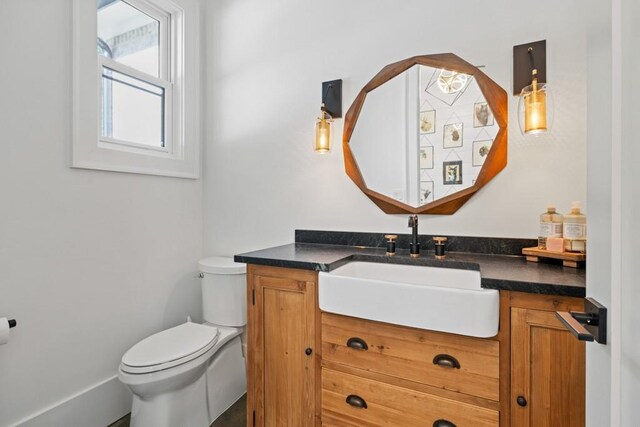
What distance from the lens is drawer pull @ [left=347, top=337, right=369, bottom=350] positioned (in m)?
1.23

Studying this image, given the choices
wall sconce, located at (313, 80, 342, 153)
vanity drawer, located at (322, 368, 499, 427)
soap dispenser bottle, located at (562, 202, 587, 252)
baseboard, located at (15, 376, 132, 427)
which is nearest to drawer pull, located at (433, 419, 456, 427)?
vanity drawer, located at (322, 368, 499, 427)

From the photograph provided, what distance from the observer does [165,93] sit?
2227mm

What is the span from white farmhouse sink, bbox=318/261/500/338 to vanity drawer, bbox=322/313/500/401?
2.1 inches

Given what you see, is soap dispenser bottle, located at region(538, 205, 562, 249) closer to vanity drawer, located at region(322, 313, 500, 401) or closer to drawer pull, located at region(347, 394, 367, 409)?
vanity drawer, located at region(322, 313, 500, 401)

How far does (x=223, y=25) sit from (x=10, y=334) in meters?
2.20

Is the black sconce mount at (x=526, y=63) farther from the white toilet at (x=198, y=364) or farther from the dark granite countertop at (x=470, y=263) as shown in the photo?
the white toilet at (x=198, y=364)

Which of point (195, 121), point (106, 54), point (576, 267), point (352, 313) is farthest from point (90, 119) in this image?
point (576, 267)

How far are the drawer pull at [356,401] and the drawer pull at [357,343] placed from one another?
0.64 ft

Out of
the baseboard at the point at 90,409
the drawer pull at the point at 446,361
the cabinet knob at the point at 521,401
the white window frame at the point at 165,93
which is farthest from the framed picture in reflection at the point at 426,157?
the baseboard at the point at 90,409

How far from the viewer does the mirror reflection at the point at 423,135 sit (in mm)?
1567

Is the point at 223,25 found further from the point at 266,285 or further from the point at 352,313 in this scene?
the point at 352,313

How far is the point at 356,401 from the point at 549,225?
107 cm

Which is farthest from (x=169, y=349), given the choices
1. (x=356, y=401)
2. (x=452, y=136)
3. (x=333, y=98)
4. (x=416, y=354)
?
(x=452, y=136)

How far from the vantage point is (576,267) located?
1.20m
